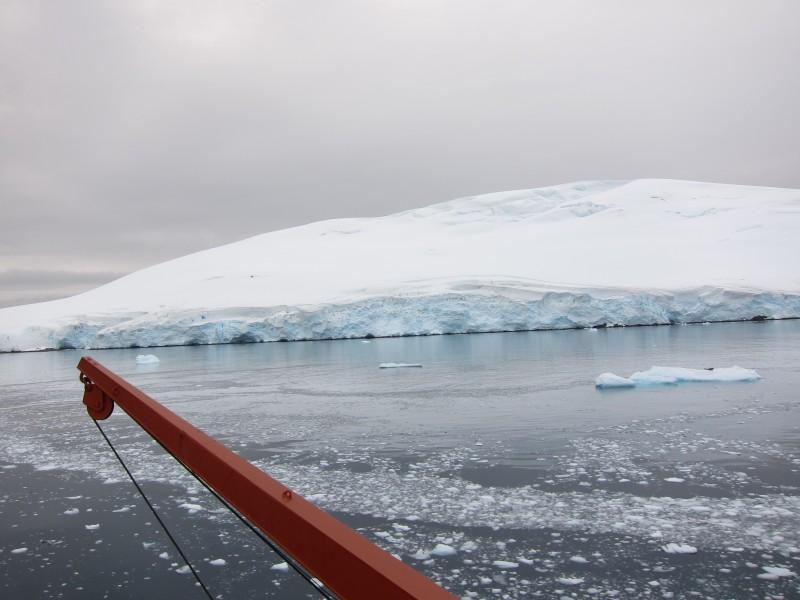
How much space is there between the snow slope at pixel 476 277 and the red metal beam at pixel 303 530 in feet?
97.5

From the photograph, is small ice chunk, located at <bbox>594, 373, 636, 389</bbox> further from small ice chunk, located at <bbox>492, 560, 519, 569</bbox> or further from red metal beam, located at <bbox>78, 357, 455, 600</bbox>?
red metal beam, located at <bbox>78, 357, 455, 600</bbox>

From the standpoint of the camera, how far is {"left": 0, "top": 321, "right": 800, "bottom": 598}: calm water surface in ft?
11.5

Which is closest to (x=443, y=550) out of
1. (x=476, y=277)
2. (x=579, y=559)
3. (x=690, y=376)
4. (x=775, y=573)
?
(x=579, y=559)

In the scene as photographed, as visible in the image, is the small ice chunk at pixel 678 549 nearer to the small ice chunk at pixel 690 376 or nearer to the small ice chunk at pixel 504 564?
the small ice chunk at pixel 504 564

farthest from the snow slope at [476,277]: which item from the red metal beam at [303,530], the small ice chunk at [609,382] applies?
the red metal beam at [303,530]

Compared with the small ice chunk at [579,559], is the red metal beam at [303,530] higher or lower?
higher

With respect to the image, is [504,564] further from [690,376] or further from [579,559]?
[690,376]

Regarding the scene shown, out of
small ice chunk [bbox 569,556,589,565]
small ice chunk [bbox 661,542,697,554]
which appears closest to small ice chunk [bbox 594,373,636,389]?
small ice chunk [bbox 661,542,697,554]

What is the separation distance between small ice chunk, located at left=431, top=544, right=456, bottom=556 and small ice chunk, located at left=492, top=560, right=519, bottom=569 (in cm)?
28

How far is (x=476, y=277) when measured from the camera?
111 feet

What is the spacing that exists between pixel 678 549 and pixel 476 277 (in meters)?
30.4

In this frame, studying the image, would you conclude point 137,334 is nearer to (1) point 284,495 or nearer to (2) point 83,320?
(2) point 83,320

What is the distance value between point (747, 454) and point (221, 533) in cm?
464

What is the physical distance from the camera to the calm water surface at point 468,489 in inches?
137
